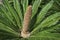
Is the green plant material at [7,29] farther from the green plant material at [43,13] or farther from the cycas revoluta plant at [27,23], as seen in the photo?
the green plant material at [43,13]

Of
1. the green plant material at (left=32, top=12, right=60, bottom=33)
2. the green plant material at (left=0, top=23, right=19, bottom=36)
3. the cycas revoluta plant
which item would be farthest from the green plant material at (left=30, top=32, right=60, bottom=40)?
the green plant material at (left=0, top=23, right=19, bottom=36)

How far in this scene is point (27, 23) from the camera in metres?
3.82

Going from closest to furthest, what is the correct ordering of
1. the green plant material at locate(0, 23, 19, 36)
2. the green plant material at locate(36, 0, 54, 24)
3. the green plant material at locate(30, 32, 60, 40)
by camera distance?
the green plant material at locate(30, 32, 60, 40), the green plant material at locate(0, 23, 19, 36), the green plant material at locate(36, 0, 54, 24)

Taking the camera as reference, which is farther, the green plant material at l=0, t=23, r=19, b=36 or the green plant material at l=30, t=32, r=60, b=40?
the green plant material at l=0, t=23, r=19, b=36

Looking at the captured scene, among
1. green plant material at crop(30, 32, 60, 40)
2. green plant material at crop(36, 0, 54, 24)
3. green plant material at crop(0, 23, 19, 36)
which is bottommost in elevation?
green plant material at crop(30, 32, 60, 40)

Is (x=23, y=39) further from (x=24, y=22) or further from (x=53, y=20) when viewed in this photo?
(x=53, y=20)

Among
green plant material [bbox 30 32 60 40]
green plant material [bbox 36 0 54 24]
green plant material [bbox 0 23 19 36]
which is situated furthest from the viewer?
green plant material [bbox 36 0 54 24]

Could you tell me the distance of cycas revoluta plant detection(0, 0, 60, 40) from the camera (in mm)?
3680

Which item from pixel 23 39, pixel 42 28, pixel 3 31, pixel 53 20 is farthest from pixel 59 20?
pixel 3 31

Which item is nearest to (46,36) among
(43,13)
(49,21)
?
(49,21)

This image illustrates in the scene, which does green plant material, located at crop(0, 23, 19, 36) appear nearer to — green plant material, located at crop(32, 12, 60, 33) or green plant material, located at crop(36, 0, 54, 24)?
green plant material, located at crop(32, 12, 60, 33)

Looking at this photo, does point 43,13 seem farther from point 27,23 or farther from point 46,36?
point 46,36

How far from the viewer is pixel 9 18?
13.3 ft

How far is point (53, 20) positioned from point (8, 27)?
2.70 ft
